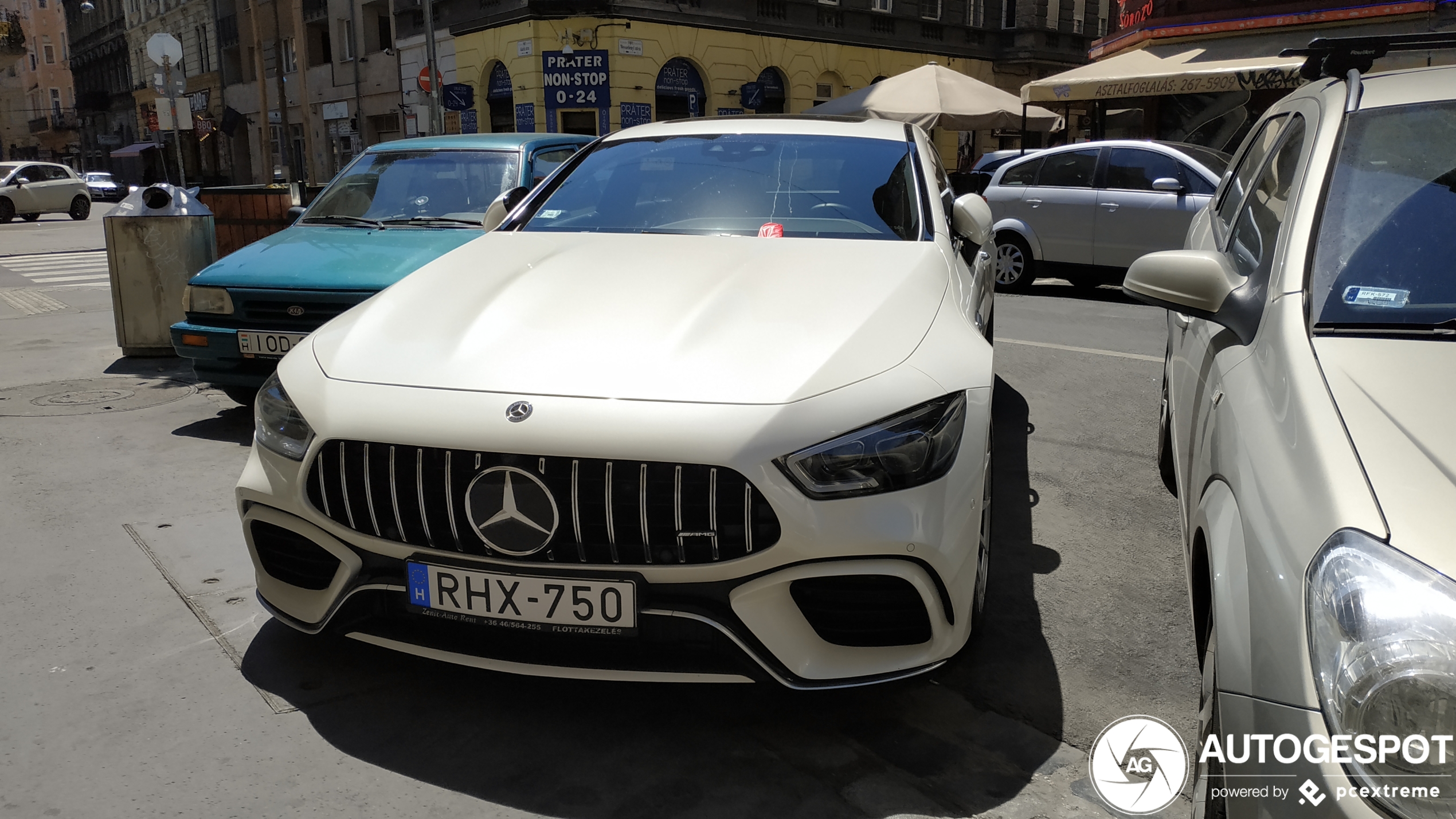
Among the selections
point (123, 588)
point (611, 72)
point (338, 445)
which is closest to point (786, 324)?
point (338, 445)

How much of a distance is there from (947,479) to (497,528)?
1.01 m

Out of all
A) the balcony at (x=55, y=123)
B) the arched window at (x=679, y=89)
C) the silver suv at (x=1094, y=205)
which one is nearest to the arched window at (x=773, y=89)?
the arched window at (x=679, y=89)

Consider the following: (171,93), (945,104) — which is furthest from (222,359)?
(945,104)

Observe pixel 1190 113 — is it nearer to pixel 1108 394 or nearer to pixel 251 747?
pixel 1108 394

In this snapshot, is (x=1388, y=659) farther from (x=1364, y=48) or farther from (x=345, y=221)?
(x=345, y=221)

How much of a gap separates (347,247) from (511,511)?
385 centimetres

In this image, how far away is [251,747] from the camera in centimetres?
264

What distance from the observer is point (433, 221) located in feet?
20.6

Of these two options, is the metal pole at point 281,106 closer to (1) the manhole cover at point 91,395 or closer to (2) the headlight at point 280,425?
(1) the manhole cover at point 91,395

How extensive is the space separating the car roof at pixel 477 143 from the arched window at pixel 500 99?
2054cm

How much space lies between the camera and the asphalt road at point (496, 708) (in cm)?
245

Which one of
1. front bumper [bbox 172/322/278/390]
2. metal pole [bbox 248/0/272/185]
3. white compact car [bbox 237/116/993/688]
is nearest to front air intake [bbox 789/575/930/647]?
white compact car [bbox 237/116/993/688]

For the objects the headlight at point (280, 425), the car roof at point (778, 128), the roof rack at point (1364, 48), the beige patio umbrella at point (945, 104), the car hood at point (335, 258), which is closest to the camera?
the headlight at point (280, 425)

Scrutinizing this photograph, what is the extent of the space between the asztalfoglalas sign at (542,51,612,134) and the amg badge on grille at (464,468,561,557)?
79.8 ft
